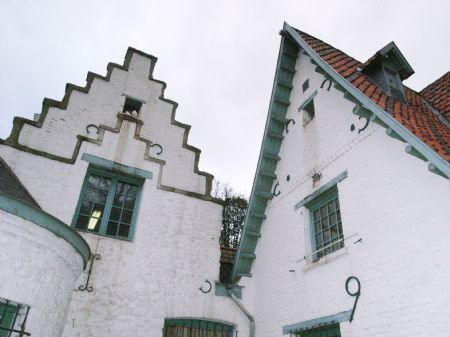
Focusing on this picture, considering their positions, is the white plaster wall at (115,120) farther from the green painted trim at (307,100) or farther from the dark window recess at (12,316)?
the dark window recess at (12,316)

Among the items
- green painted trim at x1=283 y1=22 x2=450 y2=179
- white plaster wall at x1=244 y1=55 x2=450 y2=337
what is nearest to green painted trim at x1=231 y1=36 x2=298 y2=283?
white plaster wall at x1=244 y1=55 x2=450 y2=337

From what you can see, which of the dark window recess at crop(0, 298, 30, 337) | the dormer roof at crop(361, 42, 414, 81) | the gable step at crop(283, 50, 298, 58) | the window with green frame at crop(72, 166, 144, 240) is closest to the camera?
the dark window recess at crop(0, 298, 30, 337)

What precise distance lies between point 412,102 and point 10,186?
8161 millimetres

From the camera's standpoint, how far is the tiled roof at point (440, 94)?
7512 mm

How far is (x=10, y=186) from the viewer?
20.1 feet

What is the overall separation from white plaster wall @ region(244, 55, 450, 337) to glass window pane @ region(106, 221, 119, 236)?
3.39m

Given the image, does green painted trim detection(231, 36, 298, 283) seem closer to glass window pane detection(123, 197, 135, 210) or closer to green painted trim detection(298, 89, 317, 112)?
green painted trim detection(298, 89, 317, 112)

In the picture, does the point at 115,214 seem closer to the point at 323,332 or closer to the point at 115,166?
the point at 115,166

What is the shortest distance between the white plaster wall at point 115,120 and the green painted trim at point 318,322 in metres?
3.94

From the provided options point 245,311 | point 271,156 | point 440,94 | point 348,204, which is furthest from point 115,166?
point 440,94

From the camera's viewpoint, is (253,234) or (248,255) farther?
(253,234)

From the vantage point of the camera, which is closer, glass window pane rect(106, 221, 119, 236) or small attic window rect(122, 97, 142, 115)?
glass window pane rect(106, 221, 119, 236)

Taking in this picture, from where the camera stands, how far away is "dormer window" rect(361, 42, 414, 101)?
782 centimetres

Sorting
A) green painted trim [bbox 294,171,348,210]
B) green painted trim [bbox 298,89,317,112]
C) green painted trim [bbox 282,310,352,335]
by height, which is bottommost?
green painted trim [bbox 282,310,352,335]
